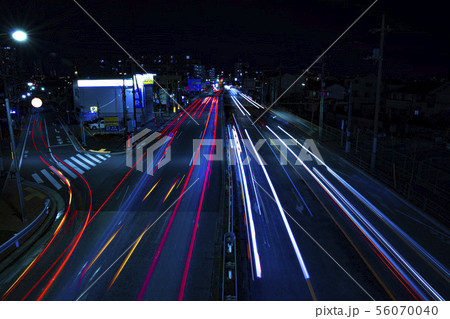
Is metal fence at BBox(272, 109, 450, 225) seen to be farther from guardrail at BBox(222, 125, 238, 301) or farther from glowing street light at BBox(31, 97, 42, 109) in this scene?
glowing street light at BBox(31, 97, 42, 109)

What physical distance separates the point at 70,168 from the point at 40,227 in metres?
10.6

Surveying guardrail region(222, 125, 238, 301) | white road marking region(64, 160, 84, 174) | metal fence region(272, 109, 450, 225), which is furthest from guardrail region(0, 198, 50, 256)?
metal fence region(272, 109, 450, 225)

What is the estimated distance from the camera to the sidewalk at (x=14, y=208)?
12739mm

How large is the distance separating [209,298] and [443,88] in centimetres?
4286

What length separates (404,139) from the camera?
2927 centimetres

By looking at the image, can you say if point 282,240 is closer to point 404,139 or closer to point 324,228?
point 324,228

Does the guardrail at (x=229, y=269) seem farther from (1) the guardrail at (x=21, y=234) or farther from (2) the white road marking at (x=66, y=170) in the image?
(2) the white road marking at (x=66, y=170)

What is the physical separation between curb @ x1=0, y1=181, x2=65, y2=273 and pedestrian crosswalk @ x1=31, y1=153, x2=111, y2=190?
2.86 feet

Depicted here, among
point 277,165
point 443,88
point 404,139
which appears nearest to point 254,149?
point 277,165

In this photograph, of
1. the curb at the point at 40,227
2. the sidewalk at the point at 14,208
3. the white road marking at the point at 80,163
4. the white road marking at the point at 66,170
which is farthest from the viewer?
the white road marking at the point at 80,163

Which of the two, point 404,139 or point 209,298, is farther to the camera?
point 404,139

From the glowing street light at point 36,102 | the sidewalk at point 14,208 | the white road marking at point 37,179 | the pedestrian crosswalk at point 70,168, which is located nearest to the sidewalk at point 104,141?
the pedestrian crosswalk at point 70,168

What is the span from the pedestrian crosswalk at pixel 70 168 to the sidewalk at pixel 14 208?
1.31 meters

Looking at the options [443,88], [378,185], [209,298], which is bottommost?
[209,298]
